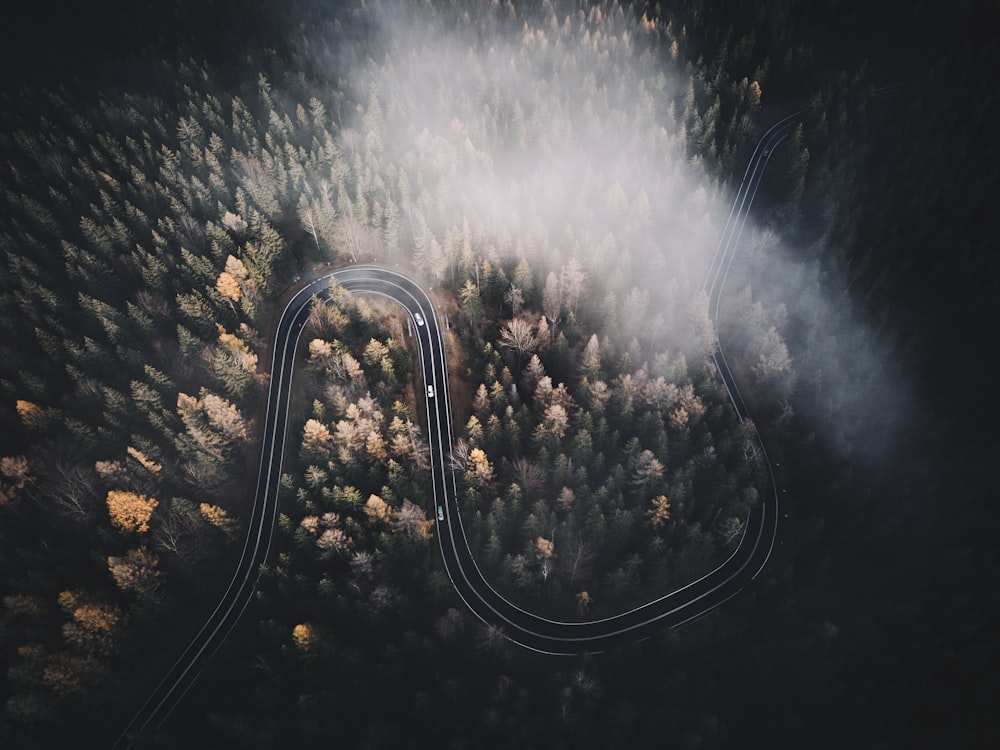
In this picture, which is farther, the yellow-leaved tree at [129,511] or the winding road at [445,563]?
the winding road at [445,563]

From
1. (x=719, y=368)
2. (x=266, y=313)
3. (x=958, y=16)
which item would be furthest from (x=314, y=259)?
(x=958, y=16)

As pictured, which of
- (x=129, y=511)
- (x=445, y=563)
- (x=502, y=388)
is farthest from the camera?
(x=502, y=388)

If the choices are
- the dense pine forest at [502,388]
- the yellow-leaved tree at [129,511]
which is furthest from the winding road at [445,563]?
the yellow-leaved tree at [129,511]

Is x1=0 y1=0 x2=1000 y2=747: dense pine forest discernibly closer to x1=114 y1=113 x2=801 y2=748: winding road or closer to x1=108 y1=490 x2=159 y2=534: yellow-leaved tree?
x1=108 y1=490 x2=159 y2=534: yellow-leaved tree

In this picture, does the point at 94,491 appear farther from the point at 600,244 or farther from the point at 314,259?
the point at 600,244

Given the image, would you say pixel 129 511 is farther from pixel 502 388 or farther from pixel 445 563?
pixel 502 388

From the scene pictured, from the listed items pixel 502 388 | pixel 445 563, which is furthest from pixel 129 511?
pixel 502 388

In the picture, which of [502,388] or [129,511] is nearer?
[129,511]

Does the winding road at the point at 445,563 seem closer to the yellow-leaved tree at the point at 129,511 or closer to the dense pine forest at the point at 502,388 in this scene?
the dense pine forest at the point at 502,388
